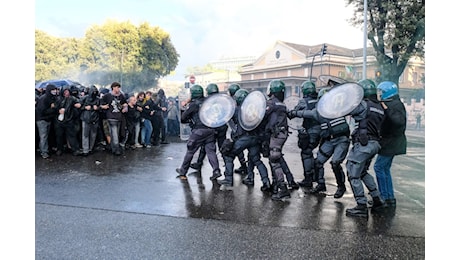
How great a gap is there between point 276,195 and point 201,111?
1.98m

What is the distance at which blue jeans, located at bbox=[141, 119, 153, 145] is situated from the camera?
11648 mm

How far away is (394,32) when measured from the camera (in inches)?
659

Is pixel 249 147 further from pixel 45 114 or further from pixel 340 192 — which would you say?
pixel 45 114

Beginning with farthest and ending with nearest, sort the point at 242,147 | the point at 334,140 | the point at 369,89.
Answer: the point at 242,147 < the point at 334,140 < the point at 369,89

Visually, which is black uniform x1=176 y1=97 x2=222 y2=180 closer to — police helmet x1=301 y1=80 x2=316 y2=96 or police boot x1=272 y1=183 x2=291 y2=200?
police boot x1=272 y1=183 x2=291 y2=200

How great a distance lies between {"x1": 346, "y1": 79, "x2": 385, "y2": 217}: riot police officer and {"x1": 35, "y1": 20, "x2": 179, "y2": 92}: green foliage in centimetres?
3203

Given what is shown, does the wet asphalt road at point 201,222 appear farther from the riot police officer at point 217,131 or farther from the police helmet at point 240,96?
the police helmet at point 240,96

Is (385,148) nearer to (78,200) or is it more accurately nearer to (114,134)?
(78,200)

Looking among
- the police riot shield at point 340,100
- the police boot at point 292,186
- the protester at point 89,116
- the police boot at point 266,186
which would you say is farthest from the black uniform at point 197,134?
the protester at point 89,116

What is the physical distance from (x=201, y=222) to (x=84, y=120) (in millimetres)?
5743

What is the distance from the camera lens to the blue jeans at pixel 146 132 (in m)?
11.6

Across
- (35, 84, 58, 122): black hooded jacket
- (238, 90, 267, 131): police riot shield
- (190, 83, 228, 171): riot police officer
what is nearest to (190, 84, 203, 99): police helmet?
(190, 83, 228, 171): riot police officer

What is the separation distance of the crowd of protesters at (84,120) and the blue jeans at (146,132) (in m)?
0.48

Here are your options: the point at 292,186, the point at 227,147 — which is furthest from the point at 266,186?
the point at 227,147
